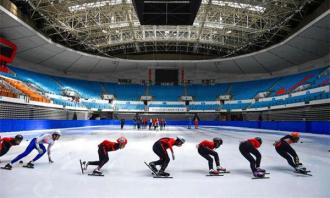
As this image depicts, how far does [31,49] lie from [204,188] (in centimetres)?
4000

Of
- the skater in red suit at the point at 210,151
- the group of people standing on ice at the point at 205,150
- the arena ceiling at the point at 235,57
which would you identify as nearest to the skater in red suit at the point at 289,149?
the group of people standing on ice at the point at 205,150

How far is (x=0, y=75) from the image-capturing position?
30.0 meters

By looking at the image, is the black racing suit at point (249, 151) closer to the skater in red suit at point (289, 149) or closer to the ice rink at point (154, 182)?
the ice rink at point (154, 182)

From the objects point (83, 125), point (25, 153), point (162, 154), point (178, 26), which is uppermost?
point (178, 26)

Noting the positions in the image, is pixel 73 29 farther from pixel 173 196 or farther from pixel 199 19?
pixel 173 196

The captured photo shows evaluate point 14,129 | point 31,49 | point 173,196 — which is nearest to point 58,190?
point 173,196

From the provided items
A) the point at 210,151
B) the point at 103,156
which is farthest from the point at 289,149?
the point at 103,156


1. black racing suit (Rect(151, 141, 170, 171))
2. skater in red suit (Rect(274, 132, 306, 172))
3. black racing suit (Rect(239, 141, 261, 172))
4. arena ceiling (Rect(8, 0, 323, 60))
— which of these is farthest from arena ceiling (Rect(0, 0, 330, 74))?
black racing suit (Rect(151, 141, 170, 171))

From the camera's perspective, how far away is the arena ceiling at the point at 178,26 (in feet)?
100

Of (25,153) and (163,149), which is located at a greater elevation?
(163,149)

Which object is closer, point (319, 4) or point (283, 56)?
point (319, 4)

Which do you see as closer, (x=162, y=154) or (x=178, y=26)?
(x=162, y=154)

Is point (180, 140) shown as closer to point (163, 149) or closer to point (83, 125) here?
point (163, 149)

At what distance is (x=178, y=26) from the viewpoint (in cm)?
3934
